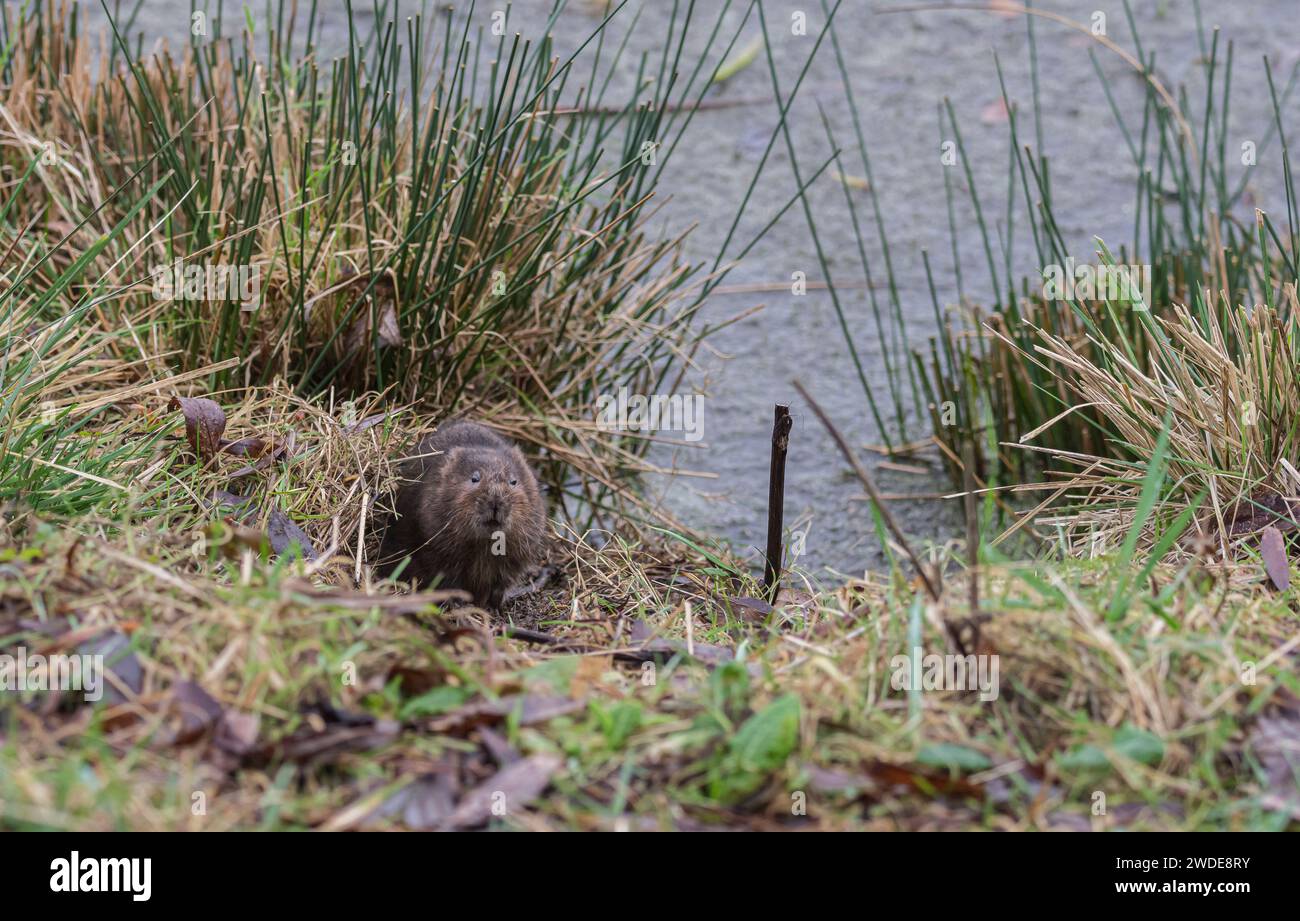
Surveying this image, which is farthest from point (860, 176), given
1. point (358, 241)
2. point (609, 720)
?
point (609, 720)

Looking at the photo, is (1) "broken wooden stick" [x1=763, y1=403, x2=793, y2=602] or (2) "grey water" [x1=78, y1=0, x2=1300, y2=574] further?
(2) "grey water" [x1=78, y1=0, x2=1300, y2=574]

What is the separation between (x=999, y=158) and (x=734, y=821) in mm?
4723

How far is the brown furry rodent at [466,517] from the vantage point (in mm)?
3445

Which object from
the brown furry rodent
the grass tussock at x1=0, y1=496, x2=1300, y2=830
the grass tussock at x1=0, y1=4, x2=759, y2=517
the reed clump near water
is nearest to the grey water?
the reed clump near water

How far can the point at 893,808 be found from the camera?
1971 millimetres

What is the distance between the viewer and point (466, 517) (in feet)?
11.2

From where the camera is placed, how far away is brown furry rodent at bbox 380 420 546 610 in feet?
11.3

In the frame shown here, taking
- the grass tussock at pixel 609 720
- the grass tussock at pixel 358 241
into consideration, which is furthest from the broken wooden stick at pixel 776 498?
the grass tussock at pixel 358 241

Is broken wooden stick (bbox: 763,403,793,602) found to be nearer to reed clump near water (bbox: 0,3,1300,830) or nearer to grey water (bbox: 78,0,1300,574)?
reed clump near water (bbox: 0,3,1300,830)

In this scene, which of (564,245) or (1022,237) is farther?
(1022,237)

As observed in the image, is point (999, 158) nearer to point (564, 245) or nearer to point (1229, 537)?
point (564, 245)

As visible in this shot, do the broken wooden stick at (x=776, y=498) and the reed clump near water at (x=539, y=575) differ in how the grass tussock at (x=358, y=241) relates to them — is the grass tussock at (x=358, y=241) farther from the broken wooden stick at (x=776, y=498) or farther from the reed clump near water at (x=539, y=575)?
the broken wooden stick at (x=776, y=498)

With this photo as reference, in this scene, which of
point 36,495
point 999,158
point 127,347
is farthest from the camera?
point 999,158
